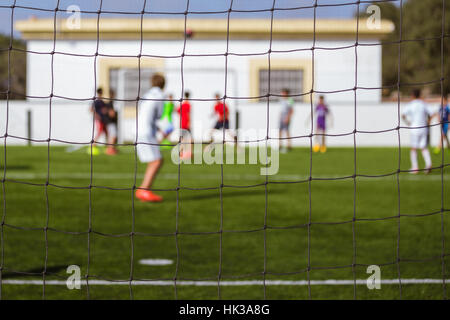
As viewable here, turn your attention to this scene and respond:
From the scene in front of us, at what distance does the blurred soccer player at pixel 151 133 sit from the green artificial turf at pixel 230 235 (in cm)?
32

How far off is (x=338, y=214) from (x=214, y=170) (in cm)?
616

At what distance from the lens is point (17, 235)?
670 cm

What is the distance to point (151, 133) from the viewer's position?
8945 mm

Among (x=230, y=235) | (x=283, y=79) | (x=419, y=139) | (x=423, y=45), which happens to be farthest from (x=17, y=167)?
(x=423, y=45)

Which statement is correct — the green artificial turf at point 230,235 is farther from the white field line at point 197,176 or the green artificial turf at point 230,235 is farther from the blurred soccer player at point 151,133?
the blurred soccer player at point 151,133

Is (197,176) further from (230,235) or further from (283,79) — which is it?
(283,79)

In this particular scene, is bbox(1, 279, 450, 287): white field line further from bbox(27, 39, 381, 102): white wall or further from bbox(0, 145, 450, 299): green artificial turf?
bbox(27, 39, 381, 102): white wall

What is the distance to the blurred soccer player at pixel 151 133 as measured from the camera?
28.5 feet

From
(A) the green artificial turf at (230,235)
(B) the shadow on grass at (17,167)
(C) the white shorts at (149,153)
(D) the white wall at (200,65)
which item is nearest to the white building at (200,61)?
(D) the white wall at (200,65)

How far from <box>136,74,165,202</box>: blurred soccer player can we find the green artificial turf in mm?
316
